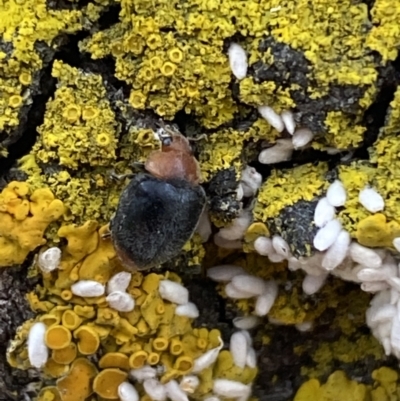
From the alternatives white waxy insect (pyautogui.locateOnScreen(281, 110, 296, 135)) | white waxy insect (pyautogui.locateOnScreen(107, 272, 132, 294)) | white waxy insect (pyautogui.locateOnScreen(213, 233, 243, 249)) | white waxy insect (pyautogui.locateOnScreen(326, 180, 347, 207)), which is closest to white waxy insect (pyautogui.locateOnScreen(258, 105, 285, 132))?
white waxy insect (pyautogui.locateOnScreen(281, 110, 296, 135))

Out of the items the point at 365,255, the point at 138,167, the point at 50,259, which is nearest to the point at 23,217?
the point at 50,259

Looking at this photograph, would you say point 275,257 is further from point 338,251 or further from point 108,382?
point 108,382

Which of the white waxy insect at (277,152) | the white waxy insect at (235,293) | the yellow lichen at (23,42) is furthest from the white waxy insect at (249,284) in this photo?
the yellow lichen at (23,42)

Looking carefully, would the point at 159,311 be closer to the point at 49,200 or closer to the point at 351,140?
the point at 49,200

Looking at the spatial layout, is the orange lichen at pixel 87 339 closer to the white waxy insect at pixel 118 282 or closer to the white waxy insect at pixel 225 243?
the white waxy insect at pixel 118 282

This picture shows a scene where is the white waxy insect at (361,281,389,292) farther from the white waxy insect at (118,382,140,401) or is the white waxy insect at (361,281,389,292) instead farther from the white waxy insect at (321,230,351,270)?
the white waxy insect at (118,382,140,401)

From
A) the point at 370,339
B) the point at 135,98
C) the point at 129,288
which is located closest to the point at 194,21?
the point at 135,98
